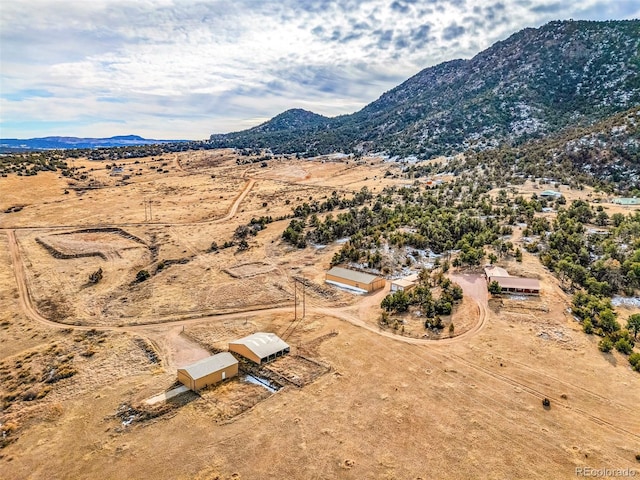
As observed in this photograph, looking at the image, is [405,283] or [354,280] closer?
[354,280]

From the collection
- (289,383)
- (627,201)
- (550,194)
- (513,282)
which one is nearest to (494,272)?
(513,282)

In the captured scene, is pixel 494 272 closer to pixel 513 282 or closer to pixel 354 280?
pixel 513 282

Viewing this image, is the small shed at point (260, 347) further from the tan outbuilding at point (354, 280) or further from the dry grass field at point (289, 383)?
the tan outbuilding at point (354, 280)

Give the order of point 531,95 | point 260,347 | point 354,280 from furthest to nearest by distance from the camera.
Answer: point 531,95 < point 354,280 < point 260,347

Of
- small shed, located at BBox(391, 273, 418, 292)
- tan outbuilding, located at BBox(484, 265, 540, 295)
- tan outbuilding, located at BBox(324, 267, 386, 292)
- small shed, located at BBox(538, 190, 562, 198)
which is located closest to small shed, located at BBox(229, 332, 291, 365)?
A: tan outbuilding, located at BBox(324, 267, 386, 292)

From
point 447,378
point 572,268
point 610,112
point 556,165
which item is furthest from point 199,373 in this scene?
point 610,112

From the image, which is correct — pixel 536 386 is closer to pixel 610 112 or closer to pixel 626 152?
pixel 626 152

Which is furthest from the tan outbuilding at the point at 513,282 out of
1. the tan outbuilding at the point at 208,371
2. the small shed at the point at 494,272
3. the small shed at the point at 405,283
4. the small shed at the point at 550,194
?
the small shed at the point at 550,194

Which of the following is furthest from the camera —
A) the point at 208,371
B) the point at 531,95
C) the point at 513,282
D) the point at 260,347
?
the point at 531,95
